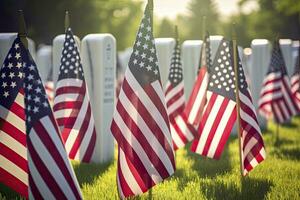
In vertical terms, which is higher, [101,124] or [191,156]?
[101,124]

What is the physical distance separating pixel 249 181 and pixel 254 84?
21.2 feet

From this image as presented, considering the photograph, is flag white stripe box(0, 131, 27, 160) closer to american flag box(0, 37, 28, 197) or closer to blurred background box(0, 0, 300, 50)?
american flag box(0, 37, 28, 197)

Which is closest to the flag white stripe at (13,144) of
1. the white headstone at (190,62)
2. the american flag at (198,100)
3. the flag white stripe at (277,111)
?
the american flag at (198,100)

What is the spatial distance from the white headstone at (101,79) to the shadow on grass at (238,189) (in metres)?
2.80

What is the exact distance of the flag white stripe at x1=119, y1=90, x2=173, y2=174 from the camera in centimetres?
614

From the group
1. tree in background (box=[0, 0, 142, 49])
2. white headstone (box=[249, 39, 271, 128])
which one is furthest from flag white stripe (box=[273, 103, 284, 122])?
tree in background (box=[0, 0, 142, 49])

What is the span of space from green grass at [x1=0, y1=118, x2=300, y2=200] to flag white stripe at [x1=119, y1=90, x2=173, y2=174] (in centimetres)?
62

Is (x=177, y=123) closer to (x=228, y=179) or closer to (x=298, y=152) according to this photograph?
(x=228, y=179)

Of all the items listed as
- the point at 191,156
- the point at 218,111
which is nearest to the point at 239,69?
the point at 218,111

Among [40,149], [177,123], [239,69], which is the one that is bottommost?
[177,123]

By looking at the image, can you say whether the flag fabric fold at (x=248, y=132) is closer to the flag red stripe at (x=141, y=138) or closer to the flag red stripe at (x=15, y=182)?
the flag red stripe at (x=141, y=138)

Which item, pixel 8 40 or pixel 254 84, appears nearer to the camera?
pixel 8 40

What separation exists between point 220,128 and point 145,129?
6.27 feet

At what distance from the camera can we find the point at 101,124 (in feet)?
29.6
